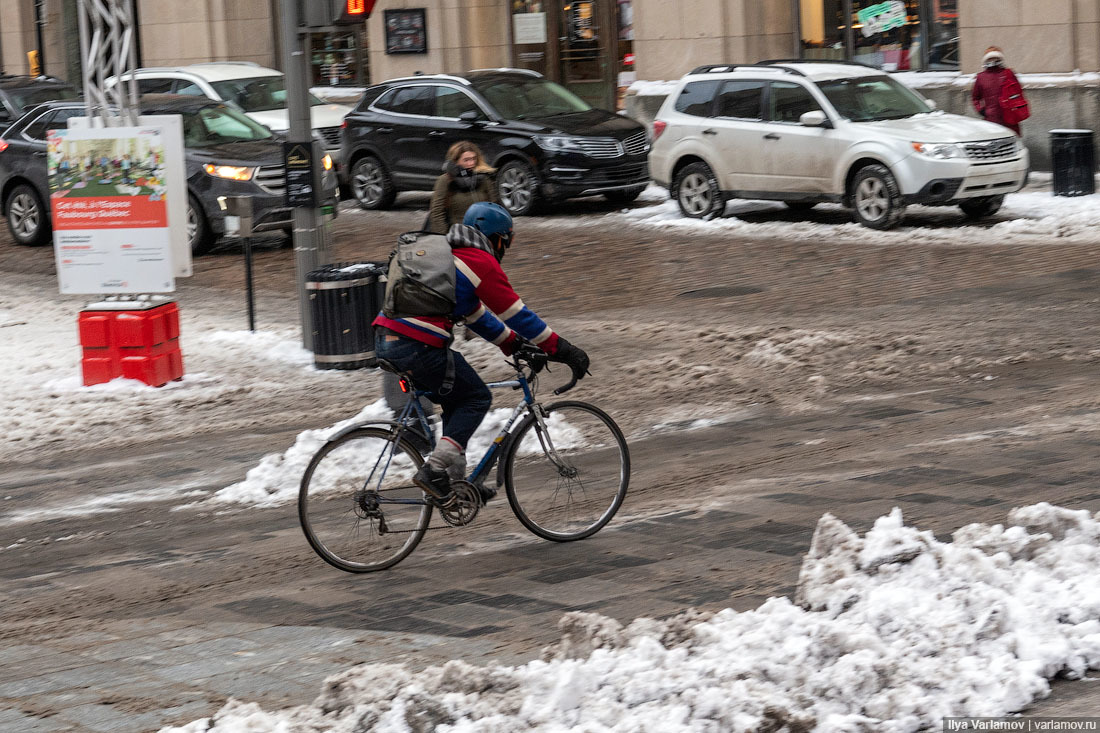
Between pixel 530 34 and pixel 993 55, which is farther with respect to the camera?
pixel 530 34

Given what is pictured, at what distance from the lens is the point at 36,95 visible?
84.7 ft

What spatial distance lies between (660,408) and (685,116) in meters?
10.5

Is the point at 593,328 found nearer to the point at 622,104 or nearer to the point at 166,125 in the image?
the point at 166,125

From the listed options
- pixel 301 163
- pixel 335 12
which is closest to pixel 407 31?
pixel 301 163

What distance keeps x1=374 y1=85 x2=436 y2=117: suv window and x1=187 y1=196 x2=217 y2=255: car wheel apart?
14.9ft

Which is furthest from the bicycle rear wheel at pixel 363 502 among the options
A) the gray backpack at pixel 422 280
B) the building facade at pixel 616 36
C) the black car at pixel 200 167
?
the building facade at pixel 616 36

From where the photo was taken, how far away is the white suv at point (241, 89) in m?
23.1

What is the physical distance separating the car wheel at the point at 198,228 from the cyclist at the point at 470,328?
12100 mm

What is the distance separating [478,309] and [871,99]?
1299 cm

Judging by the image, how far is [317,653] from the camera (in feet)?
18.9

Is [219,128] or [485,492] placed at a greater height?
[219,128]

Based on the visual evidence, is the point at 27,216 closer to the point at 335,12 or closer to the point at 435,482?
the point at 335,12

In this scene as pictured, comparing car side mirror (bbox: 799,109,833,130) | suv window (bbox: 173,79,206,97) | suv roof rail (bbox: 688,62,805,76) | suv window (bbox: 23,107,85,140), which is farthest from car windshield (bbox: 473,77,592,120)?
suv window (bbox: 23,107,85,140)

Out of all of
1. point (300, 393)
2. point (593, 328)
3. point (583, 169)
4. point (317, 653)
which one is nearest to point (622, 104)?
point (583, 169)
